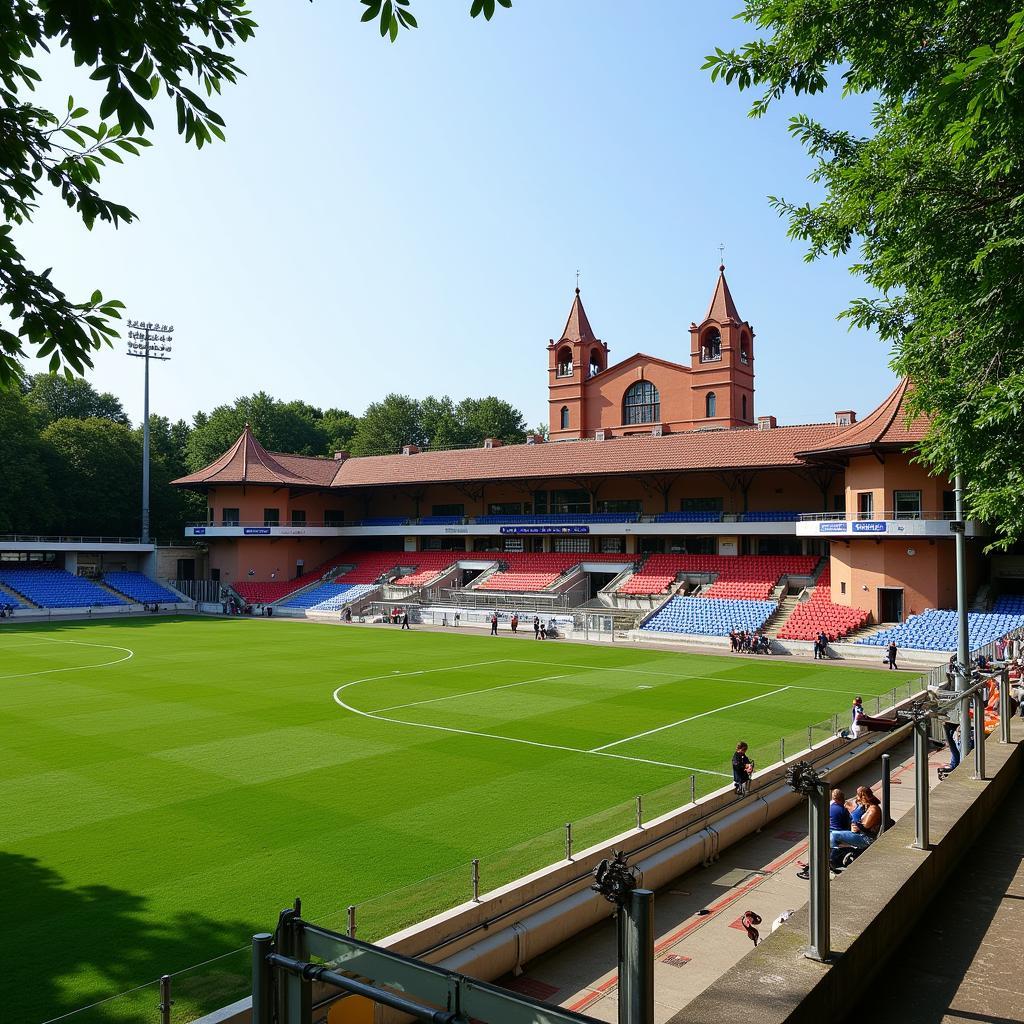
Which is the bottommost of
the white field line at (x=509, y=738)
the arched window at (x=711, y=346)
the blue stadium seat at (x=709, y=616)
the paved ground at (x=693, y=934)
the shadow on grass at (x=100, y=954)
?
the paved ground at (x=693, y=934)

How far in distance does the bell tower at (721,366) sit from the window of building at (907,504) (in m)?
32.1

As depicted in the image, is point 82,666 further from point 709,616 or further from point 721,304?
point 721,304

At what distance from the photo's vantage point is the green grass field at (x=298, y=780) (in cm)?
1099

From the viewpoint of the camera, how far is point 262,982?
3355mm

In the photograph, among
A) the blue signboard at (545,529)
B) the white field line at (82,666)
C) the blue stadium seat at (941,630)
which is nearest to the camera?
the white field line at (82,666)

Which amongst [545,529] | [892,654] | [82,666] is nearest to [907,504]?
[892,654]

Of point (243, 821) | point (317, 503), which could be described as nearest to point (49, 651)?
point (243, 821)

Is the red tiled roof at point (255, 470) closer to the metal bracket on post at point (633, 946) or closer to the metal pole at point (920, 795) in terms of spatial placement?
the metal pole at point (920, 795)

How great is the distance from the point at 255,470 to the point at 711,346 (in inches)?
1607

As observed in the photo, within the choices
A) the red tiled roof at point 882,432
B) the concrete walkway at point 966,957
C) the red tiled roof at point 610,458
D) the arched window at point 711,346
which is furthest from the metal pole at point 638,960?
the arched window at point 711,346

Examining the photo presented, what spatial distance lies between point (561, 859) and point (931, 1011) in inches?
316

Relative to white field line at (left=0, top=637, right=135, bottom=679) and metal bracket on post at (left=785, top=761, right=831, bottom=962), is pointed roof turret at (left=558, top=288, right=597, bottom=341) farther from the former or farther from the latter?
metal bracket on post at (left=785, top=761, right=831, bottom=962)

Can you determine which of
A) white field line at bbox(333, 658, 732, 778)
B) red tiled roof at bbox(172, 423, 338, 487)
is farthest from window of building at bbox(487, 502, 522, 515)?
white field line at bbox(333, 658, 732, 778)

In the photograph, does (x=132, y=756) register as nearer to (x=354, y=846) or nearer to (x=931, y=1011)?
(x=354, y=846)
